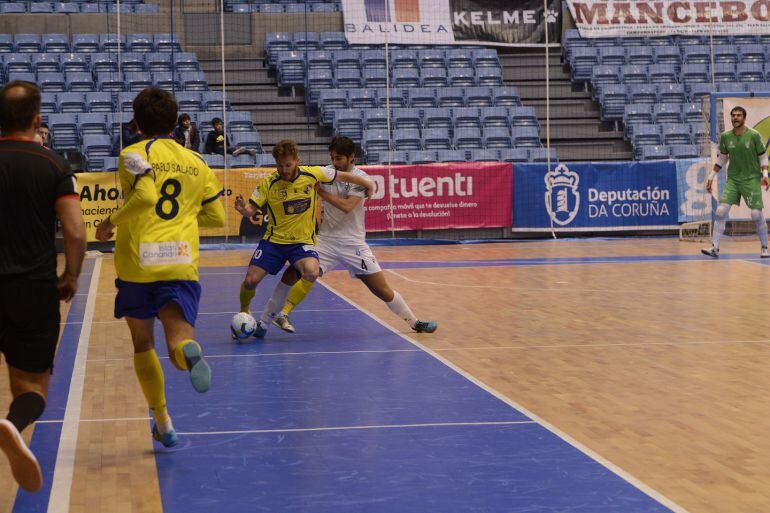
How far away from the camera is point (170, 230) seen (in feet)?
19.1

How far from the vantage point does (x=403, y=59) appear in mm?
26359

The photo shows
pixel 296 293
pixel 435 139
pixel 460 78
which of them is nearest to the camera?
pixel 296 293

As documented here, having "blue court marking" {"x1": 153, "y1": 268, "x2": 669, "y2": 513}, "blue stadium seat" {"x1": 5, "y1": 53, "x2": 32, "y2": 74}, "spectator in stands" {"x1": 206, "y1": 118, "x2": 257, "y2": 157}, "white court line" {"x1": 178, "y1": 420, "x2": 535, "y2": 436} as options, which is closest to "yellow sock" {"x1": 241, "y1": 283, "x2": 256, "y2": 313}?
"blue court marking" {"x1": 153, "y1": 268, "x2": 669, "y2": 513}

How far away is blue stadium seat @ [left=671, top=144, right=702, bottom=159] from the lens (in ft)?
79.8

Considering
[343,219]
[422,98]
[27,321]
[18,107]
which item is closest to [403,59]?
[422,98]

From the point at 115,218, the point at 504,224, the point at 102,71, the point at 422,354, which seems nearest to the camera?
the point at 115,218

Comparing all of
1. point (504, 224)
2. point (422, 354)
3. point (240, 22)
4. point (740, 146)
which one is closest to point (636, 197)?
point (504, 224)

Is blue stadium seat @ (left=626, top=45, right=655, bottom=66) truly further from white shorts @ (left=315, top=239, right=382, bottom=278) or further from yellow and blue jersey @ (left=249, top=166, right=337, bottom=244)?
yellow and blue jersey @ (left=249, top=166, right=337, bottom=244)

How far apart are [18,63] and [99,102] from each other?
2.11 m

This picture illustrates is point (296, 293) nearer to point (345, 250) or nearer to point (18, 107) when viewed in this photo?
point (345, 250)

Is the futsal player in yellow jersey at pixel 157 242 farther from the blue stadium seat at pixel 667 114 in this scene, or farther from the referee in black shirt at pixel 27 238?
the blue stadium seat at pixel 667 114

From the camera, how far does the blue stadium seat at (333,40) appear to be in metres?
26.5

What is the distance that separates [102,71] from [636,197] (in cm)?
1131

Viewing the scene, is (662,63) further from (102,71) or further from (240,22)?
(102,71)
